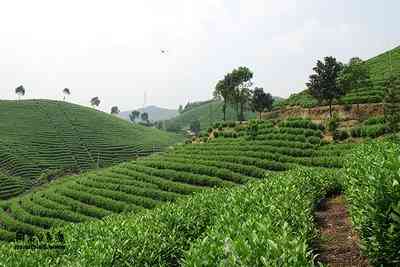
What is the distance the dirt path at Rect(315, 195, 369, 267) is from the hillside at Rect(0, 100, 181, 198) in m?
85.9

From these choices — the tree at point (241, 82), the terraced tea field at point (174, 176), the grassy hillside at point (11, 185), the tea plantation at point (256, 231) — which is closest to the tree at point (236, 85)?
the tree at point (241, 82)

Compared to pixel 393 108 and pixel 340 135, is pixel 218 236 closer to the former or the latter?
pixel 393 108

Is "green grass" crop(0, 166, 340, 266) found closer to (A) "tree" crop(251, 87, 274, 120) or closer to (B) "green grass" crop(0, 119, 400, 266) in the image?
(B) "green grass" crop(0, 119, 400, 266)

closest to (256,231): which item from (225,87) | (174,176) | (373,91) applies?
(174,176)

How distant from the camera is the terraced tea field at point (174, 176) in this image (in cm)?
4969

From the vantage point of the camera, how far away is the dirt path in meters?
13.9

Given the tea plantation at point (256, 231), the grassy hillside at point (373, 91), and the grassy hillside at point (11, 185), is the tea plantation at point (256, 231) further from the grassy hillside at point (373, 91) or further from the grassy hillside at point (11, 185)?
the grassy hillside at point (11, 185)

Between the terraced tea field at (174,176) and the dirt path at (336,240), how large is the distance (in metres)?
24.0

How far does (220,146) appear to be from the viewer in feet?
207

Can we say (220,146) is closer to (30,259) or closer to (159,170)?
(159,170)

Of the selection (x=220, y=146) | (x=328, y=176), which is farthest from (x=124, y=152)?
(x=328, y=176)

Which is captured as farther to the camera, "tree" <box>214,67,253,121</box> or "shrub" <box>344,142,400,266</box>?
"tree" <box>214,67,253,121</box>

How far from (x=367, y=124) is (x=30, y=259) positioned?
1866 inches

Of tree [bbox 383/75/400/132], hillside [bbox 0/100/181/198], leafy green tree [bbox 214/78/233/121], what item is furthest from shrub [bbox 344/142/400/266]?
hillside [bbox 0/100/181/198]
